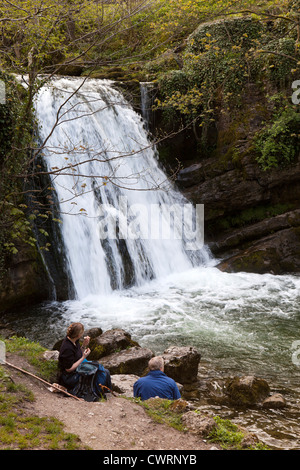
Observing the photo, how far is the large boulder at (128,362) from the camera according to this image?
280 inches

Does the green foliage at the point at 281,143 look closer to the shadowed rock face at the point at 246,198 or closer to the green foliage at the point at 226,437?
the shadowed rock face at the point at 246,198

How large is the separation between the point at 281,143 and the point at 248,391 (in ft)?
35.5

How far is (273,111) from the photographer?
15.2 m

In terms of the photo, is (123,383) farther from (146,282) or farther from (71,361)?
(146,282)

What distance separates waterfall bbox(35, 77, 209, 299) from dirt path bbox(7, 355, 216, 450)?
6923 mm

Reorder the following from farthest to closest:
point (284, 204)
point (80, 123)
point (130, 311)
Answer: point (284, 204) → point (80, 123) → point (130, 311)

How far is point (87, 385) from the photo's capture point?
5191 millimetres

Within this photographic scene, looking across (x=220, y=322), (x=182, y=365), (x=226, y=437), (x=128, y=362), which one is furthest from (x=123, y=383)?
(x=220, y=322)

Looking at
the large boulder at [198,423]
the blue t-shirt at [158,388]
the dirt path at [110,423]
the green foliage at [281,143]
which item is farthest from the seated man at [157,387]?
the green foliage at [281,143]

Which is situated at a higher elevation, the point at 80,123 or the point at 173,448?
the point at 80,123
